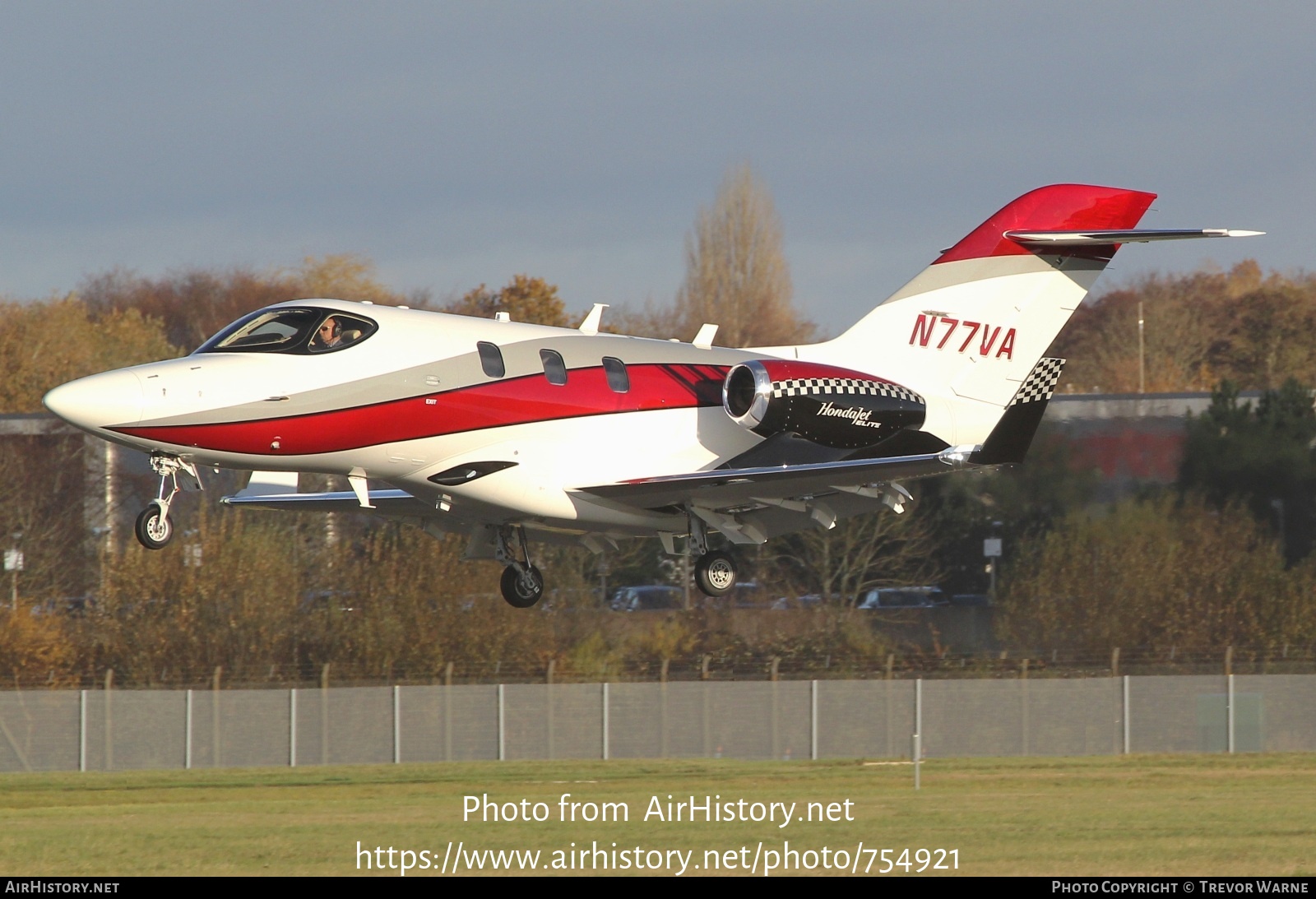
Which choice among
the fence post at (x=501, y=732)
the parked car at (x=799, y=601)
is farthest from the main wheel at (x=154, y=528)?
the parked car at (x=799, y=601)

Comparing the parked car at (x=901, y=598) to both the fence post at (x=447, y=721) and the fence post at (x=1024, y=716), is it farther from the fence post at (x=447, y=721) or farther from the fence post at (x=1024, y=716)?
the fence post at (x=447, y=721)

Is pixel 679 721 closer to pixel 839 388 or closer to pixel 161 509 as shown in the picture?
pixel 839 388

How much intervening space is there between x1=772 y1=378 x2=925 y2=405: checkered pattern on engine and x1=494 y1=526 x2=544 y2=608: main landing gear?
12.1 feet

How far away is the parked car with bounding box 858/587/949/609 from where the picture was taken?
48938 mm

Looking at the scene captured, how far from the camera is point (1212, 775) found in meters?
37.0

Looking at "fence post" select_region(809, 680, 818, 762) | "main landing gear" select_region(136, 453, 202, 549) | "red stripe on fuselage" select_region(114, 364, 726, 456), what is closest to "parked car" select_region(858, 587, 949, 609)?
"fence post" select_region(809, 680, 818, 762)

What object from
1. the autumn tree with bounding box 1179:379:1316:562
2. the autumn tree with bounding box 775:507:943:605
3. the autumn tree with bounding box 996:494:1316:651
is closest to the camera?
the autumn tree with bounding box 996:494:1316:651

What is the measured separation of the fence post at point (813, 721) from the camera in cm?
3909

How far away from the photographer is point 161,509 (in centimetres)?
1886

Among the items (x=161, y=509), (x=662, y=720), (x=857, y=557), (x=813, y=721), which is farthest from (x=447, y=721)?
(x=161, y=509)

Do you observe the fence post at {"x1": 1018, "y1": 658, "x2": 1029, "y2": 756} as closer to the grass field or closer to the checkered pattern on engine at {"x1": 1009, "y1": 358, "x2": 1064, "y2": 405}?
the grass field

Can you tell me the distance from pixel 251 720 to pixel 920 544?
1820cm

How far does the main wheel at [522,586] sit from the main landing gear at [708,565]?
1.94 meters
